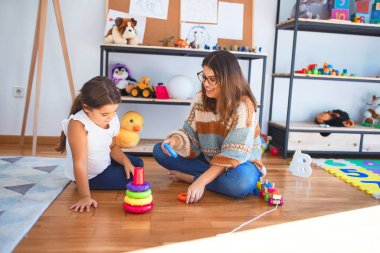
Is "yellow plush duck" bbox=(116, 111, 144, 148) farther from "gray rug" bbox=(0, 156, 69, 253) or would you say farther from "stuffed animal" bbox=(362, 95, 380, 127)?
"stuffed animal" bbox=(362, 95, 380, 127)

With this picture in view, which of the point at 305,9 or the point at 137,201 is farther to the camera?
the point at 305,9

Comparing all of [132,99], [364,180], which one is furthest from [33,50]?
[364,180]

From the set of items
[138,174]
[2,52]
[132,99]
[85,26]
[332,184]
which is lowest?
[332,184]

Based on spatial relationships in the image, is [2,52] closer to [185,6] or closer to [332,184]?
[185,6]

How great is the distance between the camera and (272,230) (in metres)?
1.20

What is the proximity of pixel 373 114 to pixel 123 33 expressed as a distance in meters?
1.77

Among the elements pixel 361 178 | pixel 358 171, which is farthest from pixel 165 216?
pixel 358 171

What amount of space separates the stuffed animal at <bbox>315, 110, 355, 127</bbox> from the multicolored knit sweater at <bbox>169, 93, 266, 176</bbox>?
3.46 ft

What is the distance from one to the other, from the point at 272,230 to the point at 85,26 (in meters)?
1.76

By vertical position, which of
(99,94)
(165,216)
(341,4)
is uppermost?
(341,4)

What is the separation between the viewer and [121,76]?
2268 mm

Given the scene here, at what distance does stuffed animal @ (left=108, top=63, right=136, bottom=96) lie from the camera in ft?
7.38

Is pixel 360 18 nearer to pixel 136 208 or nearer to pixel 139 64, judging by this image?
pixel 139 64

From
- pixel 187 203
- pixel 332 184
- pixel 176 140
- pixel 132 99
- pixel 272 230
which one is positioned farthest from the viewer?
pixel 132 99
